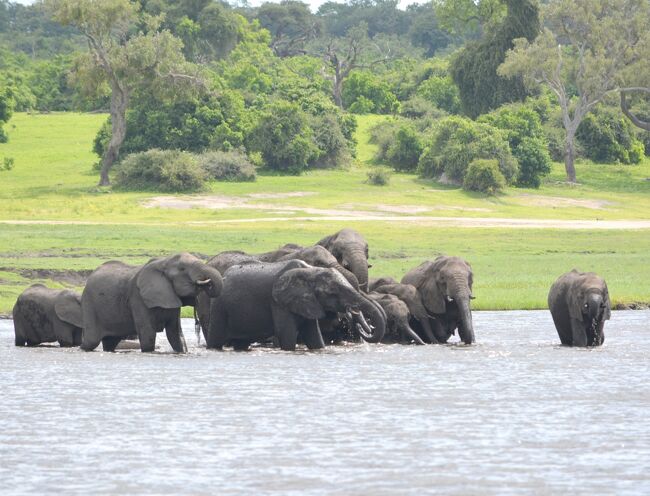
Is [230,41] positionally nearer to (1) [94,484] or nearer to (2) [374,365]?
(2) [374,365]

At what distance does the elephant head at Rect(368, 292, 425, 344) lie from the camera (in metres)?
21.5

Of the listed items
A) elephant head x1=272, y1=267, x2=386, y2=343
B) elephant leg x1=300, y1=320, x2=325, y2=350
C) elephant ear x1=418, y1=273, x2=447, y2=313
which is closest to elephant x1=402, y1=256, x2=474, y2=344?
elephant ear x1=418, y1=273, x2=447, y2=313

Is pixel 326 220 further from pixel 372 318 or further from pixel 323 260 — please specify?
pixel 372 318

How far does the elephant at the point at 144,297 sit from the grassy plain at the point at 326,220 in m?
7.14

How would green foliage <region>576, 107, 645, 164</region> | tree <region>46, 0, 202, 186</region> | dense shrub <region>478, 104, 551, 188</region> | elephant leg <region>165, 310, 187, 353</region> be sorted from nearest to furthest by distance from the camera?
elephant leg <region>165, 310, 187, 353</region> → tree <region>46, 0, 202, 186</region> → dense shrub <region>478, 104, 551, 188</region> → green foliage <region>576, 107, 645, 164</region>

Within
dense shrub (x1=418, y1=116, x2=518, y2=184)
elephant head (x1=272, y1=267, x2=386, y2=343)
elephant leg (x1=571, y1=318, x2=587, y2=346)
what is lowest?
dense shrub (x1=418, y1=116, x2=518, y2=184)

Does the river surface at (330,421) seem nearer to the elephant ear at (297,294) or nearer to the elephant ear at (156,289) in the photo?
the elephant ear at (297,294)

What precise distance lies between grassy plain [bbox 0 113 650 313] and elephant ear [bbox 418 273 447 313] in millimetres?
6098

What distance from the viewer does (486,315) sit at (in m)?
26.8

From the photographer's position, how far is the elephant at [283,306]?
19656mm

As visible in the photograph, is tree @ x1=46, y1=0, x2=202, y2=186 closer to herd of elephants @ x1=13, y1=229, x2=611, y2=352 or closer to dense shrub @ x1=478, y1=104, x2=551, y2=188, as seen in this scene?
dense shrub @ x1=478, y1=104, x2=551, y2=188

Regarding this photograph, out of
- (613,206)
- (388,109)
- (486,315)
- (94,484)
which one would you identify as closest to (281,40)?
(388,109)

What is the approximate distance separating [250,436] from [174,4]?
80.1m

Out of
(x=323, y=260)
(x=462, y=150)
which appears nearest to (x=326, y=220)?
(x=462, y=150)
